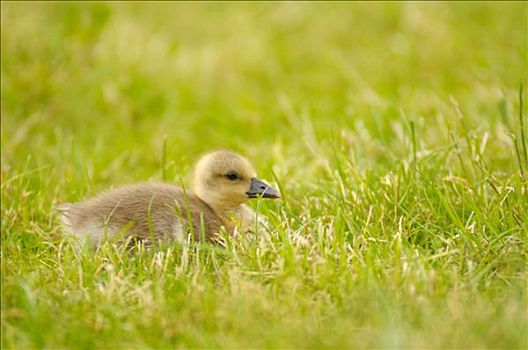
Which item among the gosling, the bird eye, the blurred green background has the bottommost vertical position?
the gosling

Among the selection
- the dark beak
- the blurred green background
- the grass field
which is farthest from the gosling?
the blurred green background

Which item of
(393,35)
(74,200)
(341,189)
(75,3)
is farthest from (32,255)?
(393,35)

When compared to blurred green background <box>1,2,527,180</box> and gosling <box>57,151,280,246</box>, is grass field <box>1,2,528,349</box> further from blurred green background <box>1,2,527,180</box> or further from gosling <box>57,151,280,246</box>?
gosling <box>57,151,280,246</box>

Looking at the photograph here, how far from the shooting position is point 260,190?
14.3ft

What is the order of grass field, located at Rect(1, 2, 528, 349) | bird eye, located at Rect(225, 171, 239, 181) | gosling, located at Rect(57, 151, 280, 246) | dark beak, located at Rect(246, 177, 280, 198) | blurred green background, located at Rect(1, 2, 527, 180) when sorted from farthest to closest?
blurred green background, located at Rect(1, 2, 527, 180) < bird eye, located at Rect(225, 171, 239, 181) < dark beak, located at Rect(246, 177, 280, 198) < gosling, located at Rect(57, 151, 280, 246) < grass field, located at Rect(1, 2, 528, 349)

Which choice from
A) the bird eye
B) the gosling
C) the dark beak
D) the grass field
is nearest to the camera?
the grass field

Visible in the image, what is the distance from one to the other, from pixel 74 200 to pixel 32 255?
2.58 feet

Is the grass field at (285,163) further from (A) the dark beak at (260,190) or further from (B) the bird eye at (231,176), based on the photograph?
(B) the bird eye at (231,176)

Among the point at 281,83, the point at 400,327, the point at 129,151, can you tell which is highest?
the point at 281,83

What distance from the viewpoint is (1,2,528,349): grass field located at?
3180 millimetres

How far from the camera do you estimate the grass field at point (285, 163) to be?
3.18 meters

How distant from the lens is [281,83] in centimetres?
765

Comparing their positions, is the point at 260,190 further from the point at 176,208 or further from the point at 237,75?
the point at 237,75

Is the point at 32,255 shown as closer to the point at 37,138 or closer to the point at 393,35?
the point at 37,138
